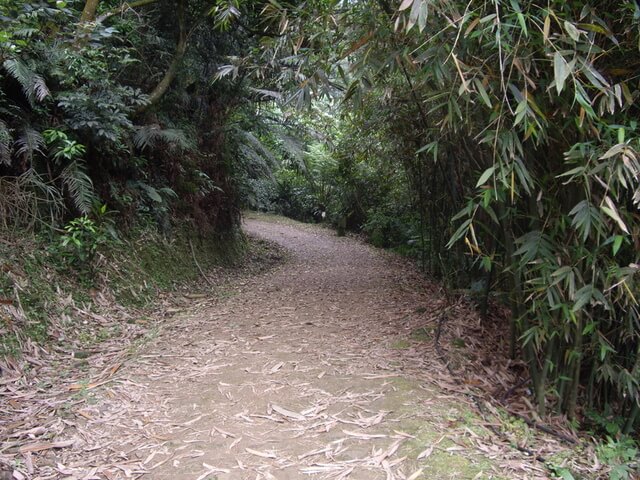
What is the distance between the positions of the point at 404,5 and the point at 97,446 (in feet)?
8.12

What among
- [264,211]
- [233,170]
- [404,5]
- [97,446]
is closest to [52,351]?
[97,446]

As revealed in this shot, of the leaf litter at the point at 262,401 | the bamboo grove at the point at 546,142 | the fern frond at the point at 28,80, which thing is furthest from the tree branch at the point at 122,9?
the leaf litter at the point at 262,401

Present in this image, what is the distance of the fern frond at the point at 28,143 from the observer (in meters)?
3.82

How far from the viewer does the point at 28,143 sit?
382cm

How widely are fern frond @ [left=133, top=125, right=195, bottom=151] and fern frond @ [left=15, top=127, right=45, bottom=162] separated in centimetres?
111

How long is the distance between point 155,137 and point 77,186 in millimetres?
1299

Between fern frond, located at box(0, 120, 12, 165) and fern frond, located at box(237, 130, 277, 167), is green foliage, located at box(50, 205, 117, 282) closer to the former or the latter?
fern frond, located at box(0, 120, 12, 165)

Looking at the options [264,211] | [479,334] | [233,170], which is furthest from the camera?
[264,211]

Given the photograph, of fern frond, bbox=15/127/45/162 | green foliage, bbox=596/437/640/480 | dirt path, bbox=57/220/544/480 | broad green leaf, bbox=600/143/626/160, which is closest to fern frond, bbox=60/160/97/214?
fern frond, bbox=15/127/45/162

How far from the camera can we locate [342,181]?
493 inches

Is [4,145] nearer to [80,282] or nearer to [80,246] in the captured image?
[80,246]

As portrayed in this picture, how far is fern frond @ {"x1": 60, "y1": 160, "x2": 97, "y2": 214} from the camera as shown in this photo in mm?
4109

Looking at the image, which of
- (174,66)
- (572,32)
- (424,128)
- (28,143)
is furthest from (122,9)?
(572,32)

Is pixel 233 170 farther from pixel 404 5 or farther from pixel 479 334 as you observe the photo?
pixel 404 5
